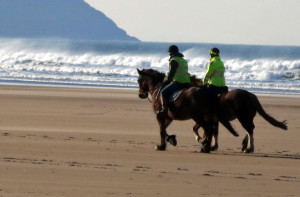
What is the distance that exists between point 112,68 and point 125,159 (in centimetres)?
4545

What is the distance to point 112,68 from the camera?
57.3 metres

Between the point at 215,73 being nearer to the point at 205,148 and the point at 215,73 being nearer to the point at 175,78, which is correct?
the point at 175,78

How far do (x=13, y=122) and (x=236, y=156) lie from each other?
6.20m

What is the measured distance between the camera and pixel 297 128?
731 inches

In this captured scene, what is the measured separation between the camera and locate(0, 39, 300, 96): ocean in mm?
39094

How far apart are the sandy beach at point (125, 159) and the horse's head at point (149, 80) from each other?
0.89 meters

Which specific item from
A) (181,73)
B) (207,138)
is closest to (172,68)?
(181,73)

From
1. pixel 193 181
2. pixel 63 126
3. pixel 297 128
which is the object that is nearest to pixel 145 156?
pixel 193 181

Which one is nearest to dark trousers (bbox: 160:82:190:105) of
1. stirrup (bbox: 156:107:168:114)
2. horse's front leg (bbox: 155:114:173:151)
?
stirrup (bbox: 156:107:168:114)

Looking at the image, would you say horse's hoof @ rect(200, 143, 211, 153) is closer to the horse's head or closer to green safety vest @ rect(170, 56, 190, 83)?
green safety vest @ rect(170, 56, 190, 83)

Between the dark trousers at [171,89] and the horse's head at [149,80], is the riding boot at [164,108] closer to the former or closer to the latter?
the dark trousers at [171,89]

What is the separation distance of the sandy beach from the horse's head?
895 millimetres

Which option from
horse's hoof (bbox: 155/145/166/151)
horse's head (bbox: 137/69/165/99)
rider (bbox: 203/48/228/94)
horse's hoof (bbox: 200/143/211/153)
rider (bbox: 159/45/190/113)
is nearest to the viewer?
horse's hoof (bbox: 200/143/211/153)

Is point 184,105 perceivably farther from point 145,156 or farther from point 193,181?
point 193,181
